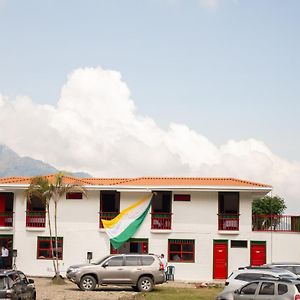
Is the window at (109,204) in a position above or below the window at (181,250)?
above

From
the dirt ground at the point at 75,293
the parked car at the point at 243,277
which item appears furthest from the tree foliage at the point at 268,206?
the parked car at the point at 243,277

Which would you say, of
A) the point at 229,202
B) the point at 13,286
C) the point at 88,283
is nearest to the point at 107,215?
the point at 229,202

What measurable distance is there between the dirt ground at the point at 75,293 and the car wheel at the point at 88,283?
12.3 inches

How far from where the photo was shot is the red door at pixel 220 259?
146 feet

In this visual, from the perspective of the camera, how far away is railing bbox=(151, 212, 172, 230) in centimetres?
4522

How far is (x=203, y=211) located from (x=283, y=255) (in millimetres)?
5643

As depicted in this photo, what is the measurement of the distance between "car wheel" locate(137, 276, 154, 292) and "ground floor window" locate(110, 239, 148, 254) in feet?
29.5

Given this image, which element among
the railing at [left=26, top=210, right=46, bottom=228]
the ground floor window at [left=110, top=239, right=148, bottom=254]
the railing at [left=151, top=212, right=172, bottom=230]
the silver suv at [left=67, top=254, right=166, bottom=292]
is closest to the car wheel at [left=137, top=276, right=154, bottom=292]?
the silver suv at [left=67, top=254, right=166, bottom=292]

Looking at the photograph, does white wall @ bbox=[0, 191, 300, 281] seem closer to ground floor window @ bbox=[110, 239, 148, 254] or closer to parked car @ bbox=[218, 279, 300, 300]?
ground floor window @ bbox=[110, 239, 148, 254]

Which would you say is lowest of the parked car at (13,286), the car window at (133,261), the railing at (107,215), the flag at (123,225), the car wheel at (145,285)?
the car wheel at (145,285)

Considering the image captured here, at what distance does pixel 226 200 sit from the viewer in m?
46.2

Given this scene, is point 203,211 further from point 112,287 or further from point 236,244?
point 112,287

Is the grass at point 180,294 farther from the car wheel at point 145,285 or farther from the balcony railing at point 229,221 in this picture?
the balcony railing at point 229,221

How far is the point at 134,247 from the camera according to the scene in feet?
149
